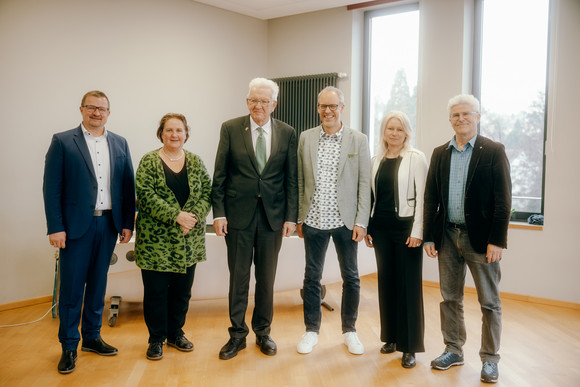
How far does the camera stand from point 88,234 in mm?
2846

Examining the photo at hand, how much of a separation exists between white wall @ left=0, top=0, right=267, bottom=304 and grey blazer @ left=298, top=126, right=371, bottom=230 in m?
2.39

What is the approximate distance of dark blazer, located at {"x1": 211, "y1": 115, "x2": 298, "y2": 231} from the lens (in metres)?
2.93

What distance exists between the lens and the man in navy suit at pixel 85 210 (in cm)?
277

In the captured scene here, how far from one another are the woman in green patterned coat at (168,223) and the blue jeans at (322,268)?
69cm

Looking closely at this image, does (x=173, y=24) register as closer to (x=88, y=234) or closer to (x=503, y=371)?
(x=88, y=234)

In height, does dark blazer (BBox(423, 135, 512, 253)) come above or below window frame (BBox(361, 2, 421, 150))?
below

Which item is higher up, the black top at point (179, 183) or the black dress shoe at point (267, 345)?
the black top at point (179, 183)

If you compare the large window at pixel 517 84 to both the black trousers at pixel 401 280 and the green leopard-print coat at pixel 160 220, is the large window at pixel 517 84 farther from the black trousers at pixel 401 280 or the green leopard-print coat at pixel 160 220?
the green leopard-print coat at pixel 160 220

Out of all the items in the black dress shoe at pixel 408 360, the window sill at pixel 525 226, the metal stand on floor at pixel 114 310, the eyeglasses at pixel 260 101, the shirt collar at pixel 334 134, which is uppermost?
the eyeglasses at pixel 260 101

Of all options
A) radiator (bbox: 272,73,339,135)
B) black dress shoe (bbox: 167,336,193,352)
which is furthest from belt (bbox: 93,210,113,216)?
radiator (bbox: 272,73,339,135)

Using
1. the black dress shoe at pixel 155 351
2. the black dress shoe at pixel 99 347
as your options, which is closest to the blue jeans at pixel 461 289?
the black dress shoe at pixel 155 351

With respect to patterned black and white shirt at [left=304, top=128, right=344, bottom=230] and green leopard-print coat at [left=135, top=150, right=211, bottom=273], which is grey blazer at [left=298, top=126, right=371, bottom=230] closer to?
patterned black and white shirt at [left=304, top=128, right=344, bottom=230]

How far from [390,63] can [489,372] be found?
3.70 metres

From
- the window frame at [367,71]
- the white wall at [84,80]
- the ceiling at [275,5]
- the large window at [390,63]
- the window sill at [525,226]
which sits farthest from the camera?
the window frame at [367,71]
